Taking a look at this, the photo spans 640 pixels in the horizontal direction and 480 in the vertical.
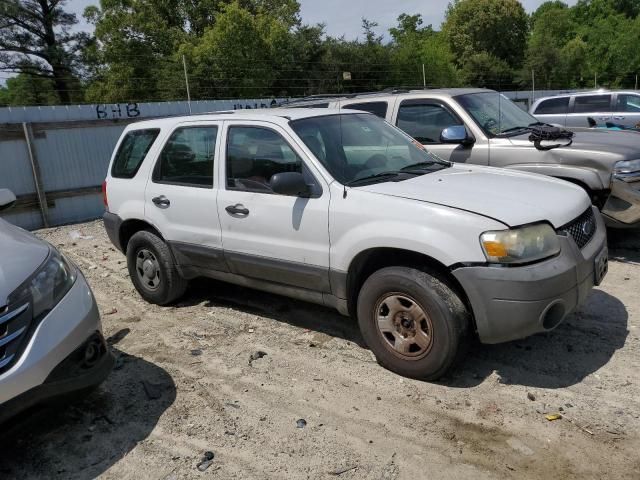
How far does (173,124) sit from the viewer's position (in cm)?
522

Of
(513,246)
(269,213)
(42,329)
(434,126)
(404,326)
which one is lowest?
(404,326)

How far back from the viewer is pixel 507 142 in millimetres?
6125

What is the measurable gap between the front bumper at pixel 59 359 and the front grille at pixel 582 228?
2.90m

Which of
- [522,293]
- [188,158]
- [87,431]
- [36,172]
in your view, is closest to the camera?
[522,293]

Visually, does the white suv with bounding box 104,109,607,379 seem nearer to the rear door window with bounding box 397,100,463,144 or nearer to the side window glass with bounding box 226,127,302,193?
the side window glass with bounding box 226,127,302,193

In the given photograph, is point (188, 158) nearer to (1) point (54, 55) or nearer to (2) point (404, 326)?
(2) point (404, 326)

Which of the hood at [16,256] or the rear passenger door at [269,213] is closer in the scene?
the hood at [16,256]

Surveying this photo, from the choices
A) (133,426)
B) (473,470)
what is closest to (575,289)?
(473,470)

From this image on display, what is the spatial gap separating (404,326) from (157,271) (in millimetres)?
2686

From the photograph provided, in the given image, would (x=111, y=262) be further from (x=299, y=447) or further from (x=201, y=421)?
(x=299, y=447)

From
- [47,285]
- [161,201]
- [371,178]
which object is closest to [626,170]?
[371,178]

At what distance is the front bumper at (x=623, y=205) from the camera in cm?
557

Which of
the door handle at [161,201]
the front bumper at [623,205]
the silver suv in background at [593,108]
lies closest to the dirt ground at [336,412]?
the front bumper at [623,205]

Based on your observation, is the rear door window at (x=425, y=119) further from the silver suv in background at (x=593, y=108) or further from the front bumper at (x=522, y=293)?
the silver suv in background at (x=593, y=108)
